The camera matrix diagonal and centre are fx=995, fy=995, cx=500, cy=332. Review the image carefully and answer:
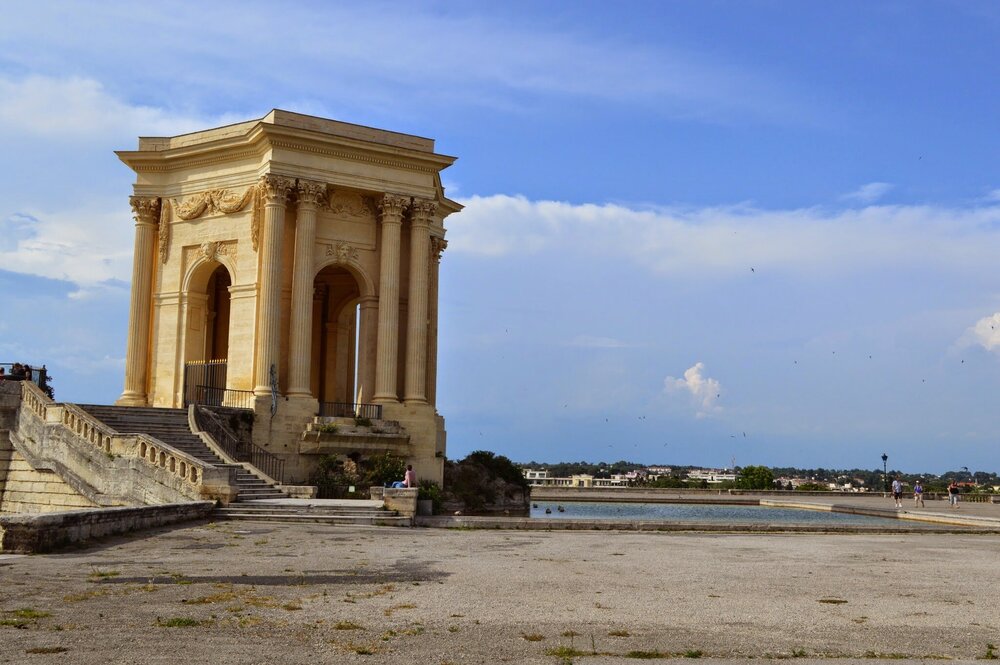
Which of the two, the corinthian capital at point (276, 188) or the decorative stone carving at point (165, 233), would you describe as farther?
the decorative stone carving at point (165, 233)

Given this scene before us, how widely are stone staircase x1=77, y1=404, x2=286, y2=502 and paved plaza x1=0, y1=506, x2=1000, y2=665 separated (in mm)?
8304

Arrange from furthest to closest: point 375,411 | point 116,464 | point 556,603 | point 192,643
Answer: point 375,411 < point 116,464 < point 556,603 < point 192,643

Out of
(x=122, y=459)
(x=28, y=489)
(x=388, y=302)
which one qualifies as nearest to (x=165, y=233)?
(x=388, y=302)

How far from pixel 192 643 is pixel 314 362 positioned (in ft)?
126

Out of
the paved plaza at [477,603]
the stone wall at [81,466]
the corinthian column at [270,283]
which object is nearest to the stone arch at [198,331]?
the corinthian column at [270,283]

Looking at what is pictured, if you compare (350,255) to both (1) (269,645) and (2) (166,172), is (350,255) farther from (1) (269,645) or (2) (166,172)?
(1) (269,645)

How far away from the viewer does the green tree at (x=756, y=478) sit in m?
80.8

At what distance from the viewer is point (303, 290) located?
37.4 m

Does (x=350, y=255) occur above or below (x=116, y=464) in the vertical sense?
above

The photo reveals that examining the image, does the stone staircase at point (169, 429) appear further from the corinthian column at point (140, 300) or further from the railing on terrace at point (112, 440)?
the corinthian column at point (140, 300)

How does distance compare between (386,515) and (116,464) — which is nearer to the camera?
(386,515)

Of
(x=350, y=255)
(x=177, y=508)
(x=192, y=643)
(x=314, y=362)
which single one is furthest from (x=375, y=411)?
(x=192, y=643)

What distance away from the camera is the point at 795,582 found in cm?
1446

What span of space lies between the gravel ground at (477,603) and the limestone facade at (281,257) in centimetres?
1839
